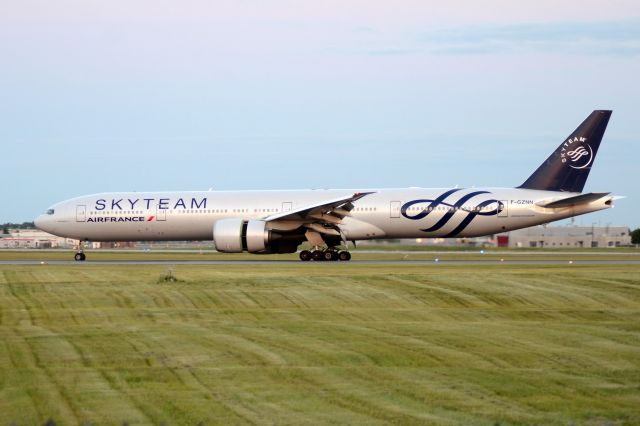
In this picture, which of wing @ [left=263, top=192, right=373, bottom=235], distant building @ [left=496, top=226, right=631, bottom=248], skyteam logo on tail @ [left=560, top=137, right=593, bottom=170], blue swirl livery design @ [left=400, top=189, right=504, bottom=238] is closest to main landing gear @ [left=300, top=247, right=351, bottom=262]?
wing @ [left=263, top=192, right=373, bottom=235]

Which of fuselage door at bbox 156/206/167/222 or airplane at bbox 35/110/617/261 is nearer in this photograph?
airplane at bbox 35/110/617/261

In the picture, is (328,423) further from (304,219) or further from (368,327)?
(304,219)

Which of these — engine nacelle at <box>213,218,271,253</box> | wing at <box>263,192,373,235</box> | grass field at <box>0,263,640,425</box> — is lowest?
grass field at <box>0,263,640,425</box>

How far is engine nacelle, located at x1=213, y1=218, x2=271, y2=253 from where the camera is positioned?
38000 mm

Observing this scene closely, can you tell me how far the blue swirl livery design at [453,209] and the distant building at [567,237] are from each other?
4748 cm

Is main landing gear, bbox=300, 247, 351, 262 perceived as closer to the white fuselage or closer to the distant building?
the white fuselage

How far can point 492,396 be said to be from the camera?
448 inches

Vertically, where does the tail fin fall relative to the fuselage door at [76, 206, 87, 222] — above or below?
above

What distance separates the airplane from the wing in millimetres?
41

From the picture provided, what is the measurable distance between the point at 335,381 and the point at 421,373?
1.30 m

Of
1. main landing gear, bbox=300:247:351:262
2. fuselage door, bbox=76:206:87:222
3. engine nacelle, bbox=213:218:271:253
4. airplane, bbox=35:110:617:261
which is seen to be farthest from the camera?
fuselage door, bbox=76:206:87:222

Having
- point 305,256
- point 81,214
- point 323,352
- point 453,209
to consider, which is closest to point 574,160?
point 453,209

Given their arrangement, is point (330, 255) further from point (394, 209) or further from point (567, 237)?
point (567, 237)

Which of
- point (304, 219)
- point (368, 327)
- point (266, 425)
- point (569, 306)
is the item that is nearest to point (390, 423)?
point (266, 425)
